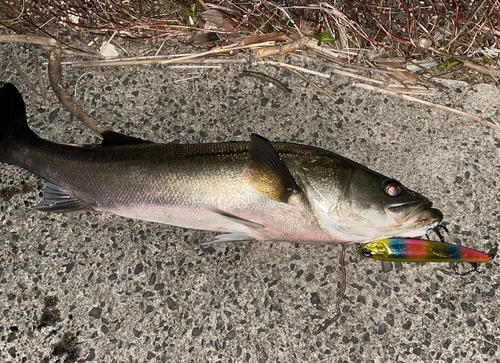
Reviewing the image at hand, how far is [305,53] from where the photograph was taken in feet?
11.5

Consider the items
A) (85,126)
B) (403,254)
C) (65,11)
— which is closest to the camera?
(403,254)

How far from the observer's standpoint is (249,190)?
2.62 m

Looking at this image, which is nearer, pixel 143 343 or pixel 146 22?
pixel 143 343

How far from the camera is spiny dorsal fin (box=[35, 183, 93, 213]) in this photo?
9.60 feet

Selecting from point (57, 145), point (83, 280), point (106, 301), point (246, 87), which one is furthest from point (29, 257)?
point (246, 87)

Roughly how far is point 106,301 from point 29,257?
2.26ft

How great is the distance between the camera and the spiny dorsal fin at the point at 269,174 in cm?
257

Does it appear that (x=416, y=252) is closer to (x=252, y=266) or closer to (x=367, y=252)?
(x=367, y=252)

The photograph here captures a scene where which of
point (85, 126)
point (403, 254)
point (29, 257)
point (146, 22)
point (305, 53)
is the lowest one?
point (29, 257)

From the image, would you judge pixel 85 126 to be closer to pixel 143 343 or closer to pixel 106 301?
pixel 106 301

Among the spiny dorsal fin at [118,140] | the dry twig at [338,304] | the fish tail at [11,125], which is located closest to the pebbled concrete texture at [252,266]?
the dry twig at [338,304]

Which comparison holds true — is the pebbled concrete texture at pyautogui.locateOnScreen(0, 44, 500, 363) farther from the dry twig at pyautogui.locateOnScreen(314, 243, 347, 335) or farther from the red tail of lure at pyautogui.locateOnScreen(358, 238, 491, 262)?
the red tail of lure at pyautogui.locateOnScreen(358, 238, 491, 262)

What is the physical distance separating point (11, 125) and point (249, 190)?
1.82 m

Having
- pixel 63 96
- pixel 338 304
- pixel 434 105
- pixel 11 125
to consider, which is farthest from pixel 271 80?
pixel 11 125
